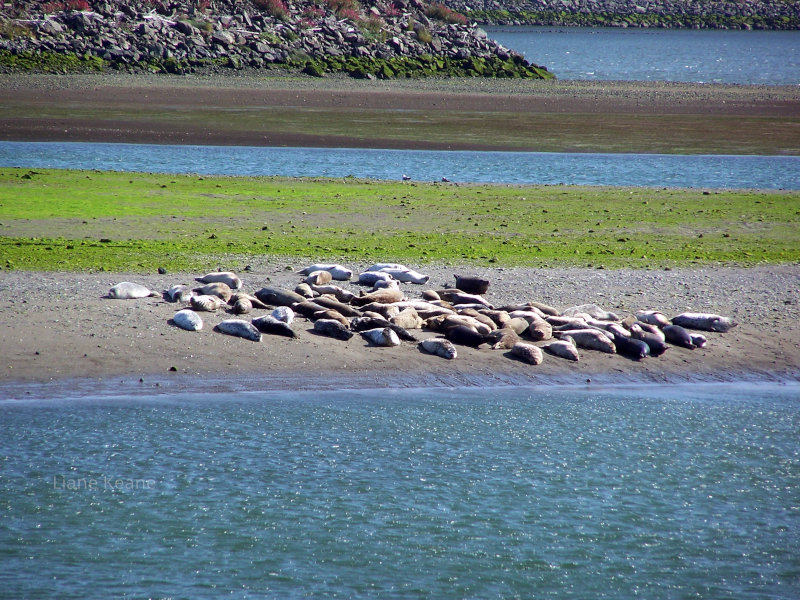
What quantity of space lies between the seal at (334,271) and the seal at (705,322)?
4157 mm

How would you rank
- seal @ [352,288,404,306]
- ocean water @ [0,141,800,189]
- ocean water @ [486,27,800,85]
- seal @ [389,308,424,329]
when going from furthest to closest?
ocean water @ [486,27,800,85], ocean water @ [0,141,800,189], seal @ [352,288,404,306], seal @ [389,308,424,329]

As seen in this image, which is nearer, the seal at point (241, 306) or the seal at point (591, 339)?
the seal at point (591, 339)

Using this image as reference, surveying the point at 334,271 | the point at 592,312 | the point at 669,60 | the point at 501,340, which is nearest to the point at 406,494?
the point at 501,340

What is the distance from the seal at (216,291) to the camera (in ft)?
37.9

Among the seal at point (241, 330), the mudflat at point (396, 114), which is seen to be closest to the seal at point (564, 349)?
the seal at point (241, 330)

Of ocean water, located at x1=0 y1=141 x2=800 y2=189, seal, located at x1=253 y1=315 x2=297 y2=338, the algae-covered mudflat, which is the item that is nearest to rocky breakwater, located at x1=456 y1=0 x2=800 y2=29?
ocean water, located at x1=0 y1=141 x2=800 y2=189

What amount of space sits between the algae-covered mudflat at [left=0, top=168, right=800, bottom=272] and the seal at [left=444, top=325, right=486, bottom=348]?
3547 millimetres

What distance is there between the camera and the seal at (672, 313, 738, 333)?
38.3ft

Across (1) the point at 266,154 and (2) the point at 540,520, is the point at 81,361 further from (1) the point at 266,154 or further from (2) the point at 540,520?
(1) the point at 266,154

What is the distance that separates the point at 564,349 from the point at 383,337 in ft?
6.51

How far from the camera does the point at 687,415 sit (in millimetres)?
9906

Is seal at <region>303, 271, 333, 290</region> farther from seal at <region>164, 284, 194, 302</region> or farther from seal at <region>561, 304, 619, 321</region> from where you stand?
seal at <region>561, 304, 619, 321</region>

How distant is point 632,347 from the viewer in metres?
11.0

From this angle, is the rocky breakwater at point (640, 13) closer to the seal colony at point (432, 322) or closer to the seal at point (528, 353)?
the seal colony at point (432, 322)
